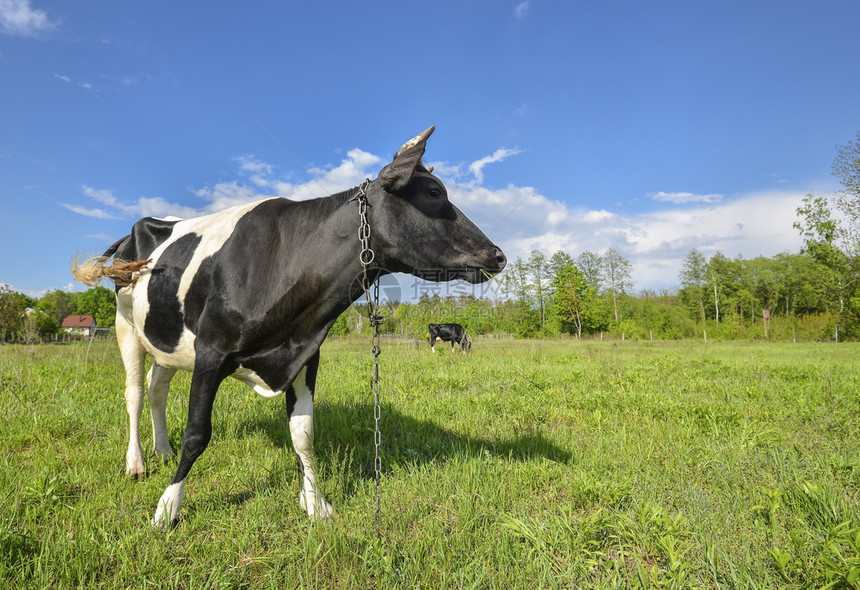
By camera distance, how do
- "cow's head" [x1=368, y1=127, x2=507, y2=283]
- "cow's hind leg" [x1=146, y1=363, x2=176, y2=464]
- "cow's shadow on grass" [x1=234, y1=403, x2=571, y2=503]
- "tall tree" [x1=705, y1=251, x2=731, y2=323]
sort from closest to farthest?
"cow's head" [x1=368, y1=127, x2=507, y2=283] → "cow's shadow on grass" [x1=234, y1=403, x2=571, y2=503] → "cow's hind leg" [x1=146, y1=363, x2=176, y2=464] → "tall tree" [x1=705, y1=251, x2=731, y2=323]

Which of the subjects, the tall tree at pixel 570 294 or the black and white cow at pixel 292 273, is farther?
the tall tree at pixel 570 294

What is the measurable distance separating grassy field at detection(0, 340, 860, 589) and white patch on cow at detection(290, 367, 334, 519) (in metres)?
0.13

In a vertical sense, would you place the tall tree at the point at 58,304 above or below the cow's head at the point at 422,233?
above

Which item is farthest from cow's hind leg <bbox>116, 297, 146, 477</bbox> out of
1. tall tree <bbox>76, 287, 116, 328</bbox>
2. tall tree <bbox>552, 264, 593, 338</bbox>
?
tall tree <bbox>76, 287, 116, 328</bbox>

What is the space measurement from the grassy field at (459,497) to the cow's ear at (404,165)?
222cm

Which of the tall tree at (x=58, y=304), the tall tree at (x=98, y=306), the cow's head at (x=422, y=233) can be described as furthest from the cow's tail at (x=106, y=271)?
the tall tree at (x=58, y=304)

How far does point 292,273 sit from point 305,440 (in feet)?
4.49

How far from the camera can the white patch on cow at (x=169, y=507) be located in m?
2.76

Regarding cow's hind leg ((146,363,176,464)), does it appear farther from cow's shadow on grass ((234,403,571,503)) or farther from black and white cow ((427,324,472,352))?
black and white cow ((427,324,472,352))

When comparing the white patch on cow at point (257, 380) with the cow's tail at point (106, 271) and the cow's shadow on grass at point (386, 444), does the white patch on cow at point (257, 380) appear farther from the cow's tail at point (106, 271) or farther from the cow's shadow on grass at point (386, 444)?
the cow's tail at point (106, 271)

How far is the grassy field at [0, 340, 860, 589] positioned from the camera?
2.25 metres

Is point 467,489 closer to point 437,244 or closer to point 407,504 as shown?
point 407,504

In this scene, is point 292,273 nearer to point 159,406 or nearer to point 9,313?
point 159,406

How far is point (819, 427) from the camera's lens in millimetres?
4914
